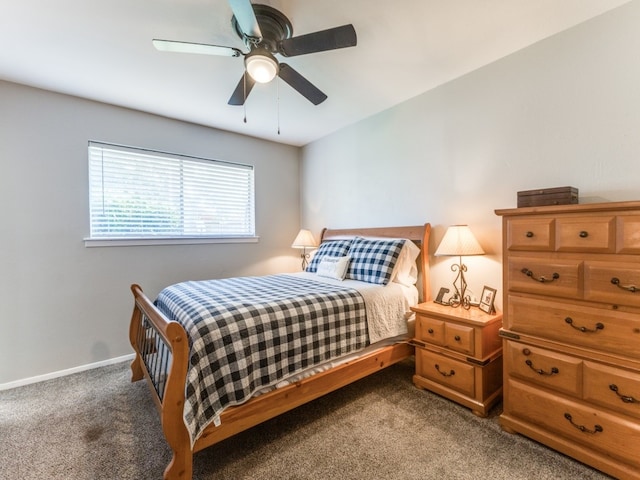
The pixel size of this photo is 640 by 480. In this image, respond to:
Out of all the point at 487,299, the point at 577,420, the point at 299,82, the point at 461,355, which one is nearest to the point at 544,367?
the point at 577,420

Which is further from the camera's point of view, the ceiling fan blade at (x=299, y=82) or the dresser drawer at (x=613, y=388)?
the ceiling fan blade at (x=299, y=82)

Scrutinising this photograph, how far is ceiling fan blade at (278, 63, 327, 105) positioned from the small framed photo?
6.25ft

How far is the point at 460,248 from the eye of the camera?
219 cm

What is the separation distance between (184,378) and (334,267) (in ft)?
5.59

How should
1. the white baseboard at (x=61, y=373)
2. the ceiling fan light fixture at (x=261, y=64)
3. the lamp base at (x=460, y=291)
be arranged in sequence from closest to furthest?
the ceiling fan light fixture at (x=261, y=64), the lamp base at (x=460, y=291), the white baseboard at (x=61, y=373)

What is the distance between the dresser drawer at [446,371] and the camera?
2018mm

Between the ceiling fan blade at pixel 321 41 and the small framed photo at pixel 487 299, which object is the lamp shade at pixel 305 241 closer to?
the small framed photo at pixel 487 299

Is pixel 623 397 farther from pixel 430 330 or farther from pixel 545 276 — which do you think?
pixel 430 330

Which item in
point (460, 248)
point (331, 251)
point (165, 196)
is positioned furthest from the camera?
point (165, 196)

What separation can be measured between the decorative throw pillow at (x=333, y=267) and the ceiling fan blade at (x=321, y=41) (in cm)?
174

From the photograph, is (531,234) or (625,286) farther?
(531,234)

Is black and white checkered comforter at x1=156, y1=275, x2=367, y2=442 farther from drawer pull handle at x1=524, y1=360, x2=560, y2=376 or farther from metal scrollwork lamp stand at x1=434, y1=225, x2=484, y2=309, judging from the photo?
drawer pull handle at x1=524, y1=360, x2=560, y2=376

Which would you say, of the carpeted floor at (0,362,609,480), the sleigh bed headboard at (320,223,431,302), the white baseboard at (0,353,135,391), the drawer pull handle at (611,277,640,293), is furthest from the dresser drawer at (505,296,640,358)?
the white baseboard at (0,353,135,391)

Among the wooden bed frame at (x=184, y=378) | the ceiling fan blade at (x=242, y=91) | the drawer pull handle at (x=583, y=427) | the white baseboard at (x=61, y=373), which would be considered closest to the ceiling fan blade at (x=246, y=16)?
the ceiling fan blade at (x=242, y=91)
